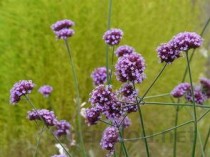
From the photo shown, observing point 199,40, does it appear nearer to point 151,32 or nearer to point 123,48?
point 123,48

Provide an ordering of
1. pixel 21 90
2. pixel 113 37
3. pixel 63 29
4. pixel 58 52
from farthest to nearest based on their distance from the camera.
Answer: pixel 58 52 → pixel 63 29 → pixel 113 37 → pixel 21 90

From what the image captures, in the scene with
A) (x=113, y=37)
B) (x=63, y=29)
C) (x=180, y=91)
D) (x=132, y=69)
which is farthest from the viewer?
(x=63, y=29)

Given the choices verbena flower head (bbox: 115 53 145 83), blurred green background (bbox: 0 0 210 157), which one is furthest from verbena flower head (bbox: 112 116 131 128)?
blurred green background (bbox: 0 0 210 157)

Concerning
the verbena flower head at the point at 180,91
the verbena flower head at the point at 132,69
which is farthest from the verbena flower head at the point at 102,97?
the verbena flower head at the point at 180,91

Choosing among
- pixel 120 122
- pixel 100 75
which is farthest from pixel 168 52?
pixel 100 75

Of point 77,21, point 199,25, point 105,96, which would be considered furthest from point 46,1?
point 105,96

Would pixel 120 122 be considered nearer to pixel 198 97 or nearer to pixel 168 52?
pixel 168 52

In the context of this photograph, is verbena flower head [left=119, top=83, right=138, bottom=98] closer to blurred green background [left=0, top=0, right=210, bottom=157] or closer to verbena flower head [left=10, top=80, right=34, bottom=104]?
verbena flower head [left=10, top=80, right=34, bottom=104]
